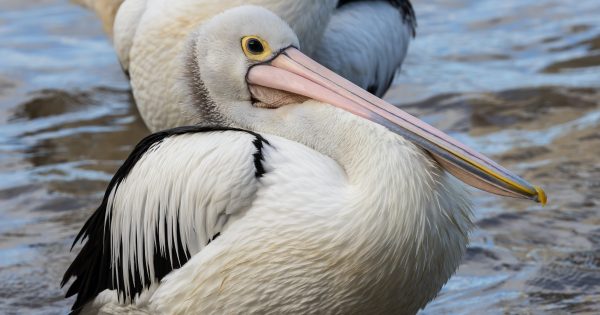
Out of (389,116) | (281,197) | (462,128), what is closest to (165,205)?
(281,197)

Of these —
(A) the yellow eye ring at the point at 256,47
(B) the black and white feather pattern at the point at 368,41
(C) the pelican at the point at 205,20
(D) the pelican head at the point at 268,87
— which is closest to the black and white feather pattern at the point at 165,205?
(D) the pelican head at the point at 268,87

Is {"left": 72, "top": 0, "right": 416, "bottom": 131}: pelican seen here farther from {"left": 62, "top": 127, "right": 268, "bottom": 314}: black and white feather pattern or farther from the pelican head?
{"left": 62, "top": 127, "right": 268, "bottom": 314}: black and white feather pattern

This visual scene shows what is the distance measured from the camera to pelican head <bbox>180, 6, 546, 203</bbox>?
3.79m

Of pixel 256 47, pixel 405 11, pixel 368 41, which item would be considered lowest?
pixel 256 47

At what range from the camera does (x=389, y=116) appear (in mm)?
3715

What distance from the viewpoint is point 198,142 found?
3.81 metres

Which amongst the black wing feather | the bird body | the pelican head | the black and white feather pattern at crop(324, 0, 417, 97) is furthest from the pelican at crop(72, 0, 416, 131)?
the bird body

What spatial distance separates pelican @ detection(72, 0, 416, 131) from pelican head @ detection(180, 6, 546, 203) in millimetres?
503

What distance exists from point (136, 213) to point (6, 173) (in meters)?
2.19

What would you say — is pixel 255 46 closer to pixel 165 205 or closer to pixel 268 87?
pixel 268 87

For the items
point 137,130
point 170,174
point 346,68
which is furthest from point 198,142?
point 137,130

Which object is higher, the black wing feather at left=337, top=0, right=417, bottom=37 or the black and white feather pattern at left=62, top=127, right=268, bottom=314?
the black wing feather at left=337, top=0, right=417, bottom=37

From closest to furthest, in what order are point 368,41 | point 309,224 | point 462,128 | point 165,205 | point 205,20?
1. point 309,224
2. point 165,205
3. point 205,20
4. point 368,41
5. point 462,128

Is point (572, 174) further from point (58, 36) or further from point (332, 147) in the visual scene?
point (58, 36)
